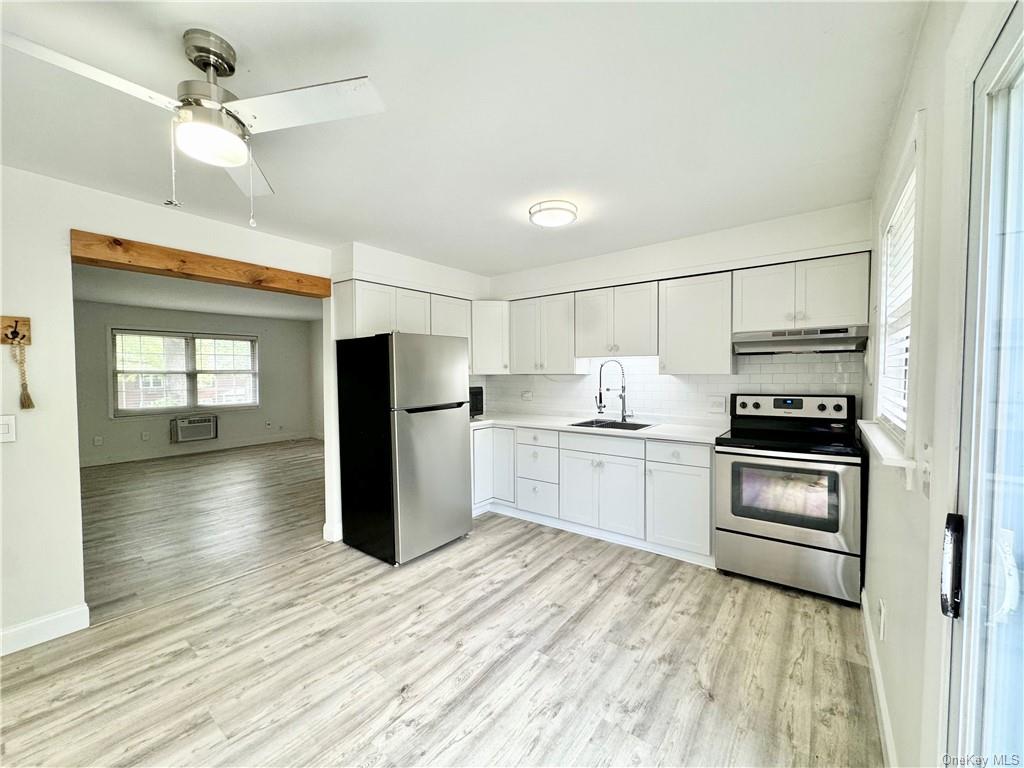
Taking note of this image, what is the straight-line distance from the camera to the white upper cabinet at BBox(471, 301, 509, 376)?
4.36m

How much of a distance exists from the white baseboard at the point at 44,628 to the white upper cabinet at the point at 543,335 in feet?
11.7

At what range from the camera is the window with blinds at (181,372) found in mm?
6641

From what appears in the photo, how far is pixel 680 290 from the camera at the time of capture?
10.7 feet

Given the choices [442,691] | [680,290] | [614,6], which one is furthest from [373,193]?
[442,691]

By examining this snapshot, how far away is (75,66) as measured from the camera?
1.09 metres

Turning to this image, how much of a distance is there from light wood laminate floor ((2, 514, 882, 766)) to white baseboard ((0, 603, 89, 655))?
8 centimetres

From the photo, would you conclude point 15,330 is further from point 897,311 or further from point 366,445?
point 897,311

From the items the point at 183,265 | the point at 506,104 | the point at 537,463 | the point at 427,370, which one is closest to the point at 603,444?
the point at 537,463

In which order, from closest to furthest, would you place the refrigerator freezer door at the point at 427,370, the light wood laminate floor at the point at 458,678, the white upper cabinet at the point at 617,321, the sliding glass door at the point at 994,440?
the sliding glass door at the point at 994,440
the light wood laminate floor at the point at 458,678
the refrigerator freezer door at the point at 427,370
the white upper cabinet at the point at 617,321

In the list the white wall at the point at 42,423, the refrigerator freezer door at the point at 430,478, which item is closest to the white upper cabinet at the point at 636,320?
the refrigerator freezer door at the point at 430,478

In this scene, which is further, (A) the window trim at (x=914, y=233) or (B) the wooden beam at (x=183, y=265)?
(B) the wooden beam at (x=183, y=265)

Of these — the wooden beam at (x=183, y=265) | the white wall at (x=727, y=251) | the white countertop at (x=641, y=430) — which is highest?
the white wall at (x=727, y=251)

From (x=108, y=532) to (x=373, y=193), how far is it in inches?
159

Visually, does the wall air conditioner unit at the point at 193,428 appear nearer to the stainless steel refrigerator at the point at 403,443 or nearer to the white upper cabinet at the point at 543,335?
the stainless steel refrigerator at the point at 403,443
